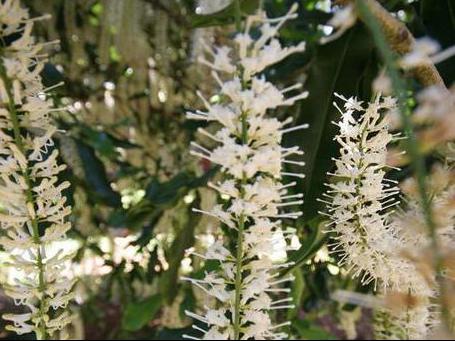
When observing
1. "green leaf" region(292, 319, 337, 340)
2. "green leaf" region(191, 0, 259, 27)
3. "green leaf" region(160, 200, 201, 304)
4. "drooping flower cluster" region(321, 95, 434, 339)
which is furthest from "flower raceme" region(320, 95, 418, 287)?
"green leaf" region(292, 319, 337, 340)

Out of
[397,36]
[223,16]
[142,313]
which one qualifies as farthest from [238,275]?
[142,313]

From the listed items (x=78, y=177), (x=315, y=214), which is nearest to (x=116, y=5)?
(x=78, y=177)

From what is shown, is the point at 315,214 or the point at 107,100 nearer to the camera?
the point at 315,214

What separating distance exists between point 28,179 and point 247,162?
0.44 ft

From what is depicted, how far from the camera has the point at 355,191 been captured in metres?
0.50

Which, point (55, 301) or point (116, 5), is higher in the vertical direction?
point (116, 5)

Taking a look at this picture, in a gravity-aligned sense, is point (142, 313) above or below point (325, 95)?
below

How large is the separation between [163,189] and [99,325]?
1.34 metres

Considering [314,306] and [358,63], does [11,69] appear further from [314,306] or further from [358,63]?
[314,306]

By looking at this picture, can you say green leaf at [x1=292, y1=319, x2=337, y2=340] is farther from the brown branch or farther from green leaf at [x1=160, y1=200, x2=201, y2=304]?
the brown branch

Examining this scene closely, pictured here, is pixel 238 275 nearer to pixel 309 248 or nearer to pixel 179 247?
pixel 309 248

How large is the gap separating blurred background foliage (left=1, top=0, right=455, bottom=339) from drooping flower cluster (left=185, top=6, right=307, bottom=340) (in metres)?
0.27

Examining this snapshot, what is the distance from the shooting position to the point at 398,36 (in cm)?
47

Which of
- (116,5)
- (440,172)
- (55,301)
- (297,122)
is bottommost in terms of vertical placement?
(55,301)
